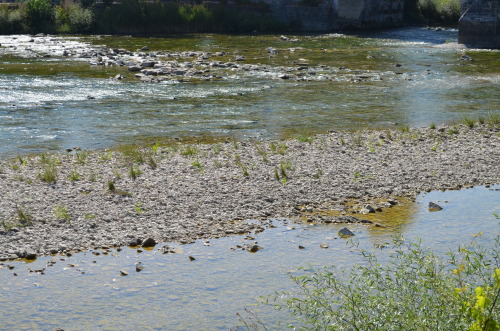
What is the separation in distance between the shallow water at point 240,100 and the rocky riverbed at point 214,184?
2.05 metres

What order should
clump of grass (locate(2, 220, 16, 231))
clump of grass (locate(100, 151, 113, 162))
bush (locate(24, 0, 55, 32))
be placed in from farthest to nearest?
bush (locate(24, 0, 55, 32)), clump of grass (locate(100, 151, 113, 162)), clump of grass (locate(2, 220, 16, 231))

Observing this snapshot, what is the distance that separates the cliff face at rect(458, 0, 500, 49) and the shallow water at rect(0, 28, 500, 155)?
14.7 feet

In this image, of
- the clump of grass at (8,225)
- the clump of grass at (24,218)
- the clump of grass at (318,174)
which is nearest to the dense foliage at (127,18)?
the clump of grass at (318,174)

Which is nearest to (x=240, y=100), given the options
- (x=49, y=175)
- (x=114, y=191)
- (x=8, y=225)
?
(x=49, y=175)

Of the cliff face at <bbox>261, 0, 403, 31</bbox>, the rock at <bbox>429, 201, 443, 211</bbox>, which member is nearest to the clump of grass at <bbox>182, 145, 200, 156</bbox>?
the rock at <bbox>429, 201, 443, 211</bbox>

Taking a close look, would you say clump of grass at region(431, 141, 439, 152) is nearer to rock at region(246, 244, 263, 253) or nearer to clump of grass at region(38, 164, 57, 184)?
rock at region(246, 244, 263, 253)

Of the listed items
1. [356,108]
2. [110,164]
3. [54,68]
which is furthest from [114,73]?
[110,164]

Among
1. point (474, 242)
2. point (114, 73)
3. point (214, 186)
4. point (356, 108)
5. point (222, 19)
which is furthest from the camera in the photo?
point (222, 19)

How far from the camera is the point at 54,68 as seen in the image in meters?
30.6

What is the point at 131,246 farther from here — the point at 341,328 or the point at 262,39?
the point at 262,39

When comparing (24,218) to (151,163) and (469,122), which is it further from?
(469,122)

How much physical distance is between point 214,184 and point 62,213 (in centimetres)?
286

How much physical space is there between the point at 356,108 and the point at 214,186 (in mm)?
10300

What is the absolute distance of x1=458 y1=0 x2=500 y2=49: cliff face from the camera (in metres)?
41.3
